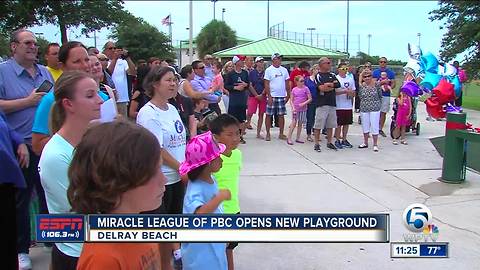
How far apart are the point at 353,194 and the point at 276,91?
4487 millimetres

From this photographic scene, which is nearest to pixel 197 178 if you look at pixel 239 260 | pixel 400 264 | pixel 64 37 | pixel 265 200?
pixel 239 260

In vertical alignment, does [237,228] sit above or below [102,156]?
below

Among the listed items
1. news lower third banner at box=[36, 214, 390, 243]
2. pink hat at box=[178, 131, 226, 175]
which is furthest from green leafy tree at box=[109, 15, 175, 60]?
news lower third banner at box=[36, 214, 390, 243]

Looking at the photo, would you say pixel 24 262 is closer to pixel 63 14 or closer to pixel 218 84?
pixel 218 84

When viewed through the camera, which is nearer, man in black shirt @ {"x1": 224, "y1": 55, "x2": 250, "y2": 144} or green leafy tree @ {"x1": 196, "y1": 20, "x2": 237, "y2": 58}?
man in black shirt @ {"x1": 224, "y1": 55, "x2": 250, "y2": 144}

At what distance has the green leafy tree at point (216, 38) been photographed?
55062mm

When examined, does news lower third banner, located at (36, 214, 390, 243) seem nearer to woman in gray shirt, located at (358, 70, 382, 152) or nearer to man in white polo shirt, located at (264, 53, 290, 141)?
woman in gray shirt, located at (358, 70, 382, 152)

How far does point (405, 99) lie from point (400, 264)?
6.83m

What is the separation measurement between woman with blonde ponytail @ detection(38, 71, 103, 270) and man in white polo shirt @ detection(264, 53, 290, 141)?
8113 millimetres

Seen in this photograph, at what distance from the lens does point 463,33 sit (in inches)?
865

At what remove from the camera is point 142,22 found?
1628 inches

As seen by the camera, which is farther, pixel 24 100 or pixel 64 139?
pixel 24 100

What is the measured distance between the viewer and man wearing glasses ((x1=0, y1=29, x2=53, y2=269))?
152 inches

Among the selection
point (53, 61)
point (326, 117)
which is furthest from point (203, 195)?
point (326, 117)
